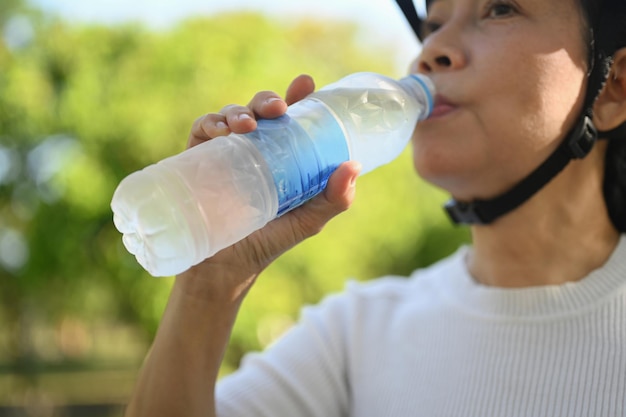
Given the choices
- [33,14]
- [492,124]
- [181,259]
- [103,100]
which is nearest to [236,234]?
[181,259]

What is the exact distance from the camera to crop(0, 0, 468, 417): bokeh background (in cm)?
473

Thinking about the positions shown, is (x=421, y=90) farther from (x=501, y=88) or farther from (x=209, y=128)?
(x=209, y=128)

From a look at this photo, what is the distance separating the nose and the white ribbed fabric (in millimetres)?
446

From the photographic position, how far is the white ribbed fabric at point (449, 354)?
3.70 ft

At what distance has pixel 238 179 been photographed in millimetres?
869

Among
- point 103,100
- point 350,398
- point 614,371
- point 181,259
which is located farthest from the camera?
point 103,100

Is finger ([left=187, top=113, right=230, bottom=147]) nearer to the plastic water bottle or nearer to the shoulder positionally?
the plastic water bottle

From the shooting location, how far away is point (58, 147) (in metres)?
5.30

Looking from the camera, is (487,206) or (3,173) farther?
(3,173)

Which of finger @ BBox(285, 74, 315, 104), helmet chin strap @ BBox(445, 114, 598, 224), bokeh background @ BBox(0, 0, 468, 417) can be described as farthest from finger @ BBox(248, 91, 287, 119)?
bokeh background @ BBox(0, 0, 468, 417)

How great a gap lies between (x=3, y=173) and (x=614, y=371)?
543 centimetres

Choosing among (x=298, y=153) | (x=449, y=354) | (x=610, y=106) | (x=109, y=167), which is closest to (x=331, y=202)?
(x=298, y=153)

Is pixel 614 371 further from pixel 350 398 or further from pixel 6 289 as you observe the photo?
pixel 6 289

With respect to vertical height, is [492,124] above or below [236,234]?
below
